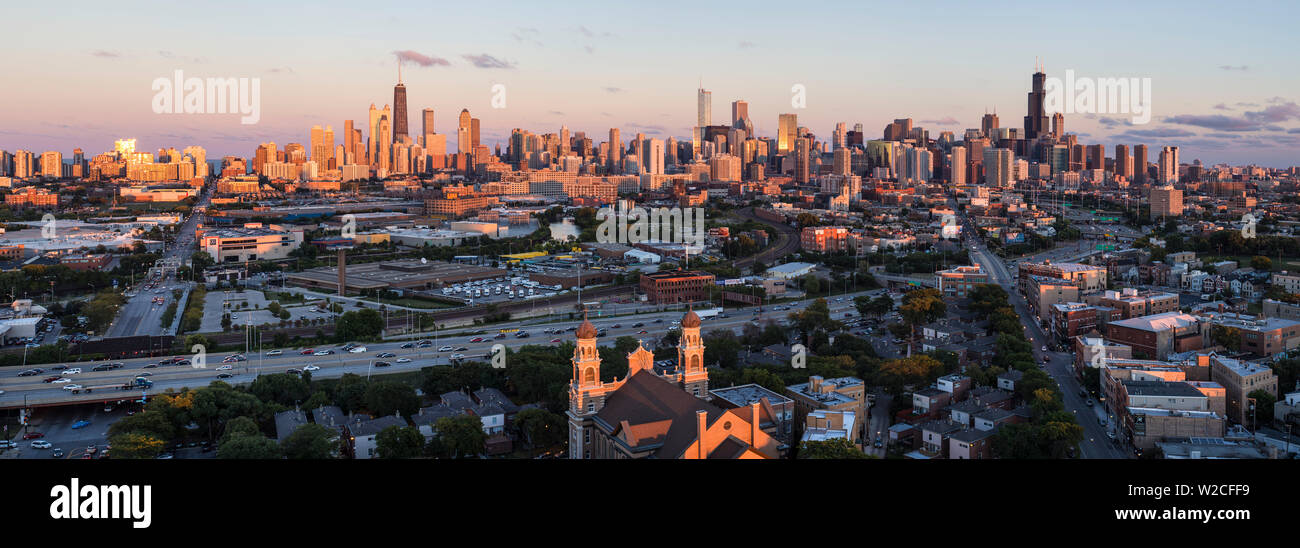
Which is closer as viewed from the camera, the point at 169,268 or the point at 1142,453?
the point at 1142,453

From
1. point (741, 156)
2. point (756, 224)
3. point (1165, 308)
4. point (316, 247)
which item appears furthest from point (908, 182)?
point (1165, 308)

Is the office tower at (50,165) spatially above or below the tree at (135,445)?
above

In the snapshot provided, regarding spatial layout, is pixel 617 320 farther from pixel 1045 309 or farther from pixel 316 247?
pixel 316 247

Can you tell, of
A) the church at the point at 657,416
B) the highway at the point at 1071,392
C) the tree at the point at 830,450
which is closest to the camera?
the church at the point at 657,416

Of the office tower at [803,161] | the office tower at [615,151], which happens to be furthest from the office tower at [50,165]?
the office tower at [803,161]

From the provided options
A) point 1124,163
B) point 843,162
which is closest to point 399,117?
point 843,162

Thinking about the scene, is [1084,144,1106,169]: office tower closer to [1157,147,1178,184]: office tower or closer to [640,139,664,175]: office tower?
[1157,147,1178,184]: office tower

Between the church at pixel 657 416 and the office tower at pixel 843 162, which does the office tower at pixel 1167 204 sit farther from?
the church at pixel 657 416

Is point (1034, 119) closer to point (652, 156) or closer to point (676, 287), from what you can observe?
point (652, 156)
